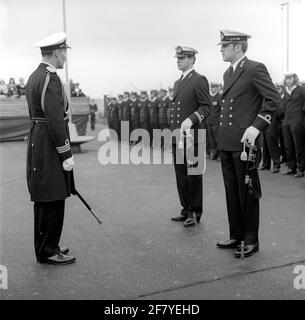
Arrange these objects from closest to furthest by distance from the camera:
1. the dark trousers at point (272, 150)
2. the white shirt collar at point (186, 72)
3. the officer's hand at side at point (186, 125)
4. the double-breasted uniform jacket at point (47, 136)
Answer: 1. the double-breasted uniform jacket at point (47, 136)
2. the officer's hand at side at point (186, 125)
3. the white shirt collar at point (186, 72)
4. the dark trousers at point (272, 150)

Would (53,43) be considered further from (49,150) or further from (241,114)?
(241,114)

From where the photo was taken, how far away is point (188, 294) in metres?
3.86

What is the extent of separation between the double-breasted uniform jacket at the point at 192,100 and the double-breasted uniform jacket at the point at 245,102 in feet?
3.02

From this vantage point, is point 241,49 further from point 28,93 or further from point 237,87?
point 28,93

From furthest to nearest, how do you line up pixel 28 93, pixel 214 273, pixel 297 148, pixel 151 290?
pixel 297 148 → pixel 28 93 → pixel 214 273 → pixel 151 290

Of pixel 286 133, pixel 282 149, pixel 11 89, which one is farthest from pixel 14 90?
pixel 286 133

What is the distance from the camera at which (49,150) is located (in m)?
4.59

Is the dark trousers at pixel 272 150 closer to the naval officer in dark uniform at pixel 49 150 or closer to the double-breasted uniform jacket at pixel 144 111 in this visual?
the naval officer in dark uniform at pixel 49 150

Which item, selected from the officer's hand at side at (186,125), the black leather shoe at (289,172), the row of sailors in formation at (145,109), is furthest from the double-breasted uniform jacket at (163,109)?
the officer's hand at side at (186,125)

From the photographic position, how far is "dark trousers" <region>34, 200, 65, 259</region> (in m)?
4.66

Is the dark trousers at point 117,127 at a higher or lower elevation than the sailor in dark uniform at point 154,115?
lower

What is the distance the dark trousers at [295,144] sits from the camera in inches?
393

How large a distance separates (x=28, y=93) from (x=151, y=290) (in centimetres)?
202
